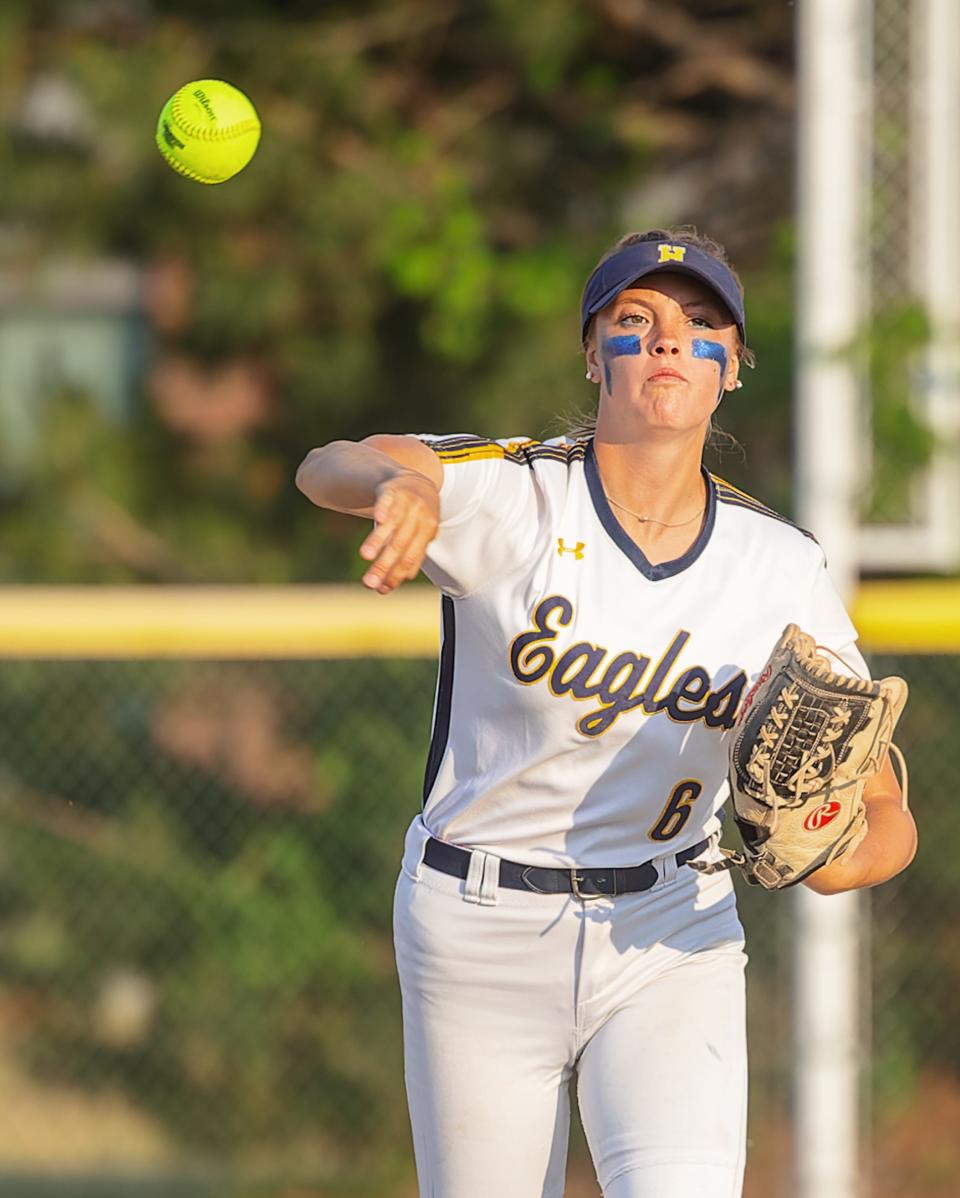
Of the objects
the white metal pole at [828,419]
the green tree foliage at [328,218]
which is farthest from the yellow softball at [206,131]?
the green tree foliage at [328,218]

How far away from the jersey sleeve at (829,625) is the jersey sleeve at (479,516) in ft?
1.50

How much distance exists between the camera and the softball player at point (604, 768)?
Result: 9.05 feet

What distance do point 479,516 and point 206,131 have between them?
1404 mm

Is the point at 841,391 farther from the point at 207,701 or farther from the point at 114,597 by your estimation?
the point at 207,701

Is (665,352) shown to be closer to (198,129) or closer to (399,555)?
(399,555)

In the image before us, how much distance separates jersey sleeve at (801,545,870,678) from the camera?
113 inches

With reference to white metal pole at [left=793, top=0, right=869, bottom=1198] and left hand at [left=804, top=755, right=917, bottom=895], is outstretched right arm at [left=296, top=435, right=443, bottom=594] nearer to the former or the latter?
left hand at [left=804, top=755, right=917, bottom=895]

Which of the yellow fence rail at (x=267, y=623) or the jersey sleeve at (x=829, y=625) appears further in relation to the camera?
the yellow fence rail at (x=267, y=623)

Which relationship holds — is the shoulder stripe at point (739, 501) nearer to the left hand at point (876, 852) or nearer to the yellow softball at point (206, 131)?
the left hand at point (876, 852)

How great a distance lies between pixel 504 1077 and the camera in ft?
9.32

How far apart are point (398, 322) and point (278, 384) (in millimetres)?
574

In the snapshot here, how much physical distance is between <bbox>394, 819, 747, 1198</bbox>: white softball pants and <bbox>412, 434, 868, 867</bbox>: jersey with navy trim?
0.10 m

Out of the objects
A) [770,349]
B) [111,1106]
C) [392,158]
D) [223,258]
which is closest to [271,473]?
[223,258]

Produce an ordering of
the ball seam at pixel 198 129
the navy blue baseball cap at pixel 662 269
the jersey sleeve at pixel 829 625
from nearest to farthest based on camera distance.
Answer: the navy blue baseball cap at pixel 662 269
the jersey sleeve at pixel 829 625
the ball seam at pixel 198 129
